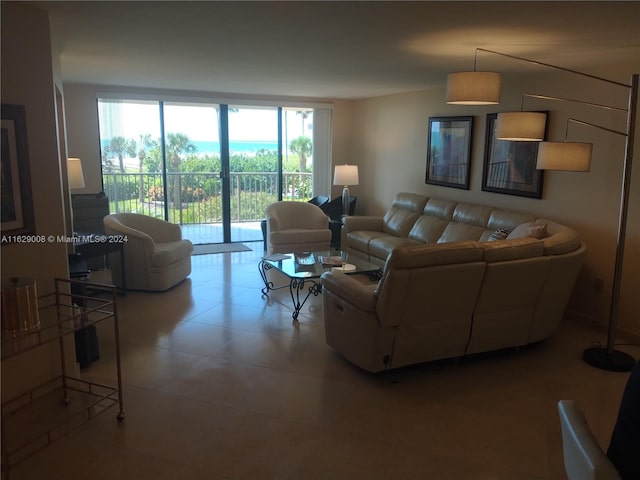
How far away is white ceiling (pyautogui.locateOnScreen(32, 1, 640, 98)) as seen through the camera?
2.66 metres

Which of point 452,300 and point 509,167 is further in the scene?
point 509,167

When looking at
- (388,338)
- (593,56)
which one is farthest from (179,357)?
(593,56)

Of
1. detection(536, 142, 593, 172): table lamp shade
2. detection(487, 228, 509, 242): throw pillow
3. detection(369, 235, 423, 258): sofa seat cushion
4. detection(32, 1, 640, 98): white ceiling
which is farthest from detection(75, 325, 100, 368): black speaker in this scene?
detection(536, 142, 593, 172): table lamp shade

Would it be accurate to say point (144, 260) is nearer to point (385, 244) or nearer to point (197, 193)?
point (385, 244)

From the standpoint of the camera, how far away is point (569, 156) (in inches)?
145

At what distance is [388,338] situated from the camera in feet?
10.6

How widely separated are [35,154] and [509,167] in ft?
14.6

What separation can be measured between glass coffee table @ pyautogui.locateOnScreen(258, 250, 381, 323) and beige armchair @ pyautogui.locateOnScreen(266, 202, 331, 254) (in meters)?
0.89

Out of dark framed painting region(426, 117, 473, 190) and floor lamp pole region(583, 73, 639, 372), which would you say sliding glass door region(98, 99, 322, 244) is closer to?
dark framed painting region(426, 117, 473, 190)

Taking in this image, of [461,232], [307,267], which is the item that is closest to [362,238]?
[461,232]

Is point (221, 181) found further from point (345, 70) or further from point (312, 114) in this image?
point (345, 70)

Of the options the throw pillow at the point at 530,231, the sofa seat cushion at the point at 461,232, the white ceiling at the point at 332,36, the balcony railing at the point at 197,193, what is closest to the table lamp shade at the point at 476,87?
the white ceiling at the point at 332,36

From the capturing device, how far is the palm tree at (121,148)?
7.02 m

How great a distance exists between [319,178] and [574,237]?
5173mm
